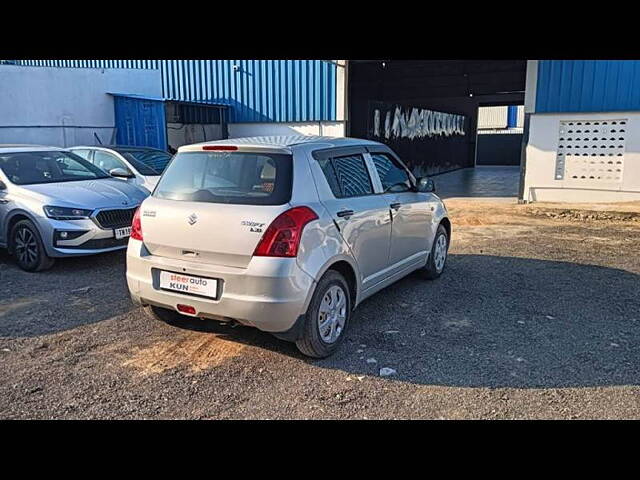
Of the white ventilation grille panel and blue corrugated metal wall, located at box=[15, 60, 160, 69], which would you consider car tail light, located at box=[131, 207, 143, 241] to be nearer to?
the white ventilation grille panel

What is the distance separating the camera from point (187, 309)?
373 cm

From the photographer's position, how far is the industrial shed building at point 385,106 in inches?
463

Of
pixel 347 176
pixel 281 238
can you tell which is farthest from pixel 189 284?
pixel 347 176

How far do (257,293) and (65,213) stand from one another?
12.7ft

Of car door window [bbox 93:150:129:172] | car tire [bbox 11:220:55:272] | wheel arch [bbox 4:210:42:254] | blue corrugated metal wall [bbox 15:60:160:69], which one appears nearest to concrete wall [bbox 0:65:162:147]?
blue corrugated metal wall [bbox 15:60:160:69]

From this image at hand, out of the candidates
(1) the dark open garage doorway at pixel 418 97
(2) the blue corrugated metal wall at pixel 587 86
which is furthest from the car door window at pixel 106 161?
(2) the blue corrugated metal wall at pixel 587 86

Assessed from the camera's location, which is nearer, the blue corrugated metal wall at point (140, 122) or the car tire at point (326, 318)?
the car tire at point (326, 318)

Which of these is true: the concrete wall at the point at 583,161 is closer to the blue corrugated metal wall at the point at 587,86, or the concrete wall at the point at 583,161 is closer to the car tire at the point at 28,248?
the blue corrugated metal wall at the point at 587,86

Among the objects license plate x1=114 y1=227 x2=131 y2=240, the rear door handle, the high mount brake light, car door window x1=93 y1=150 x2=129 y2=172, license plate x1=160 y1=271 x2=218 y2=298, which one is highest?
the high mount brake light

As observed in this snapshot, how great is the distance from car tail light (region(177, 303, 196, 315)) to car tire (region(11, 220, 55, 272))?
131 inches

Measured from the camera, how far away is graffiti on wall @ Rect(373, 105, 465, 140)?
17.2 meters

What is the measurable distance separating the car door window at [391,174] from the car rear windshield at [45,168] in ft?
14.9
